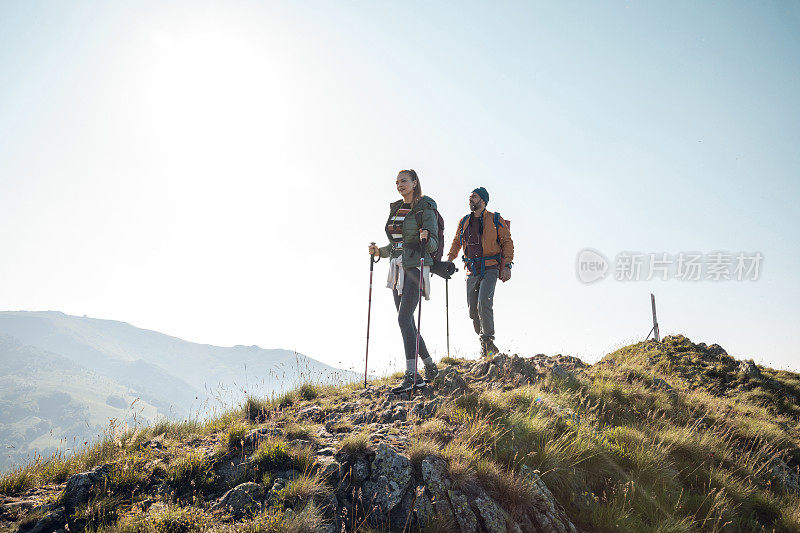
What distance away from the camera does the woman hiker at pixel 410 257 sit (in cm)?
636

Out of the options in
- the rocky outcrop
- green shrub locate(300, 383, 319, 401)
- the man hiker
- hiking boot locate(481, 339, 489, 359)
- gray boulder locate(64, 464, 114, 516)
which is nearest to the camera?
gray boulder locate(64, 464, 114, 516)

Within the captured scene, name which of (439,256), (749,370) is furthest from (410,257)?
(749,370)

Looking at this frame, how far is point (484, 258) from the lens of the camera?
8180 mm

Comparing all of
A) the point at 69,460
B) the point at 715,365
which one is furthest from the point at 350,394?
the point at 715,365

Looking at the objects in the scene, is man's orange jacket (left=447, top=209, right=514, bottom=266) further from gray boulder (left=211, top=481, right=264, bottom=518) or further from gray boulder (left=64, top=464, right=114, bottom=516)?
gray boulder (left=64, top=464, right=114, bottom=516)

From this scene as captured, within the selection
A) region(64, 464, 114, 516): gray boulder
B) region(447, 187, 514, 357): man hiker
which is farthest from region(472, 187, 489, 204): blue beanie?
region(64, 464, 114, 516): gray boulder

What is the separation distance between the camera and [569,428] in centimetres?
518

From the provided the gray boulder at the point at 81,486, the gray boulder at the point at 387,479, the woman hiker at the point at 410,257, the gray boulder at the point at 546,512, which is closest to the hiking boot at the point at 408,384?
the woman hiker at the point at 410,257

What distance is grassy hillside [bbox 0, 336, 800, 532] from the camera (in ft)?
12.1

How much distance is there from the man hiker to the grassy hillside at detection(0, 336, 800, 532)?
1557 mm

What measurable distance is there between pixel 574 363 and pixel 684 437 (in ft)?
9.33

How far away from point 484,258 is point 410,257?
2.35 meters

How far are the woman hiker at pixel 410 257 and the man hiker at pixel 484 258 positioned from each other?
190cm

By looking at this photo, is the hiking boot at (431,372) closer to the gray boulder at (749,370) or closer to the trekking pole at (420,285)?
the trekking pole at (420,285)
